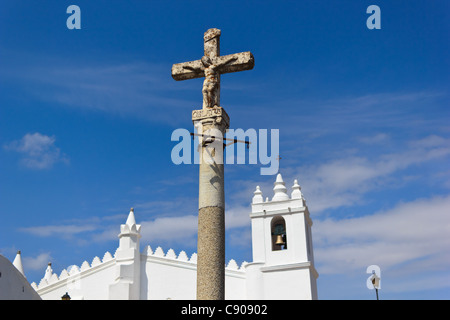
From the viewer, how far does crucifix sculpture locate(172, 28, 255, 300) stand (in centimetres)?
884

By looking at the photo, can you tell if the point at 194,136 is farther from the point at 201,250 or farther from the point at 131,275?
the point at 131,275

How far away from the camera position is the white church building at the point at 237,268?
25156 mm

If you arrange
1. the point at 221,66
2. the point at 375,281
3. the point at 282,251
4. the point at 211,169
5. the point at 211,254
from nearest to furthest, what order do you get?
the point at 211,254
the point at 211,169
the point at 221,66
the point at 375,281
the point at 282,251

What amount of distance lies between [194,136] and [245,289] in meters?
17.4

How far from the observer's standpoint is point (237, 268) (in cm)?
2639

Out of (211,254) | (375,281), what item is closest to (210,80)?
(211,254)

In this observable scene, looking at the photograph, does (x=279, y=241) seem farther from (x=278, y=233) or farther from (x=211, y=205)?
(x=211, y=205)

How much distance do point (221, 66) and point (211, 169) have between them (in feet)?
7.13

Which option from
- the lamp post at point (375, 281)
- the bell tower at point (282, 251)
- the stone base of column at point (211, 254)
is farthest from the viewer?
the bell tower at point (282, 251)

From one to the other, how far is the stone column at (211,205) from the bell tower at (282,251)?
53.7ft

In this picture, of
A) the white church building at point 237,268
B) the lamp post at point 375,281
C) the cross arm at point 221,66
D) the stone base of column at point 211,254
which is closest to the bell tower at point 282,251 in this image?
the white church building at point 237,268

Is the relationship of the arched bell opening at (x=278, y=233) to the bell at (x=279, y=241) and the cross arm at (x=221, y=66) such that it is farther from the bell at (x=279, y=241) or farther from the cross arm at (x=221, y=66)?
the cross arm at (x=221, y=66)

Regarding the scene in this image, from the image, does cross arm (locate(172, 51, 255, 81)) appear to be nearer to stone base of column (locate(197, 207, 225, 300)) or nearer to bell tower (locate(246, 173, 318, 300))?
stone base of column (locate(197, 207, 225, 300))
